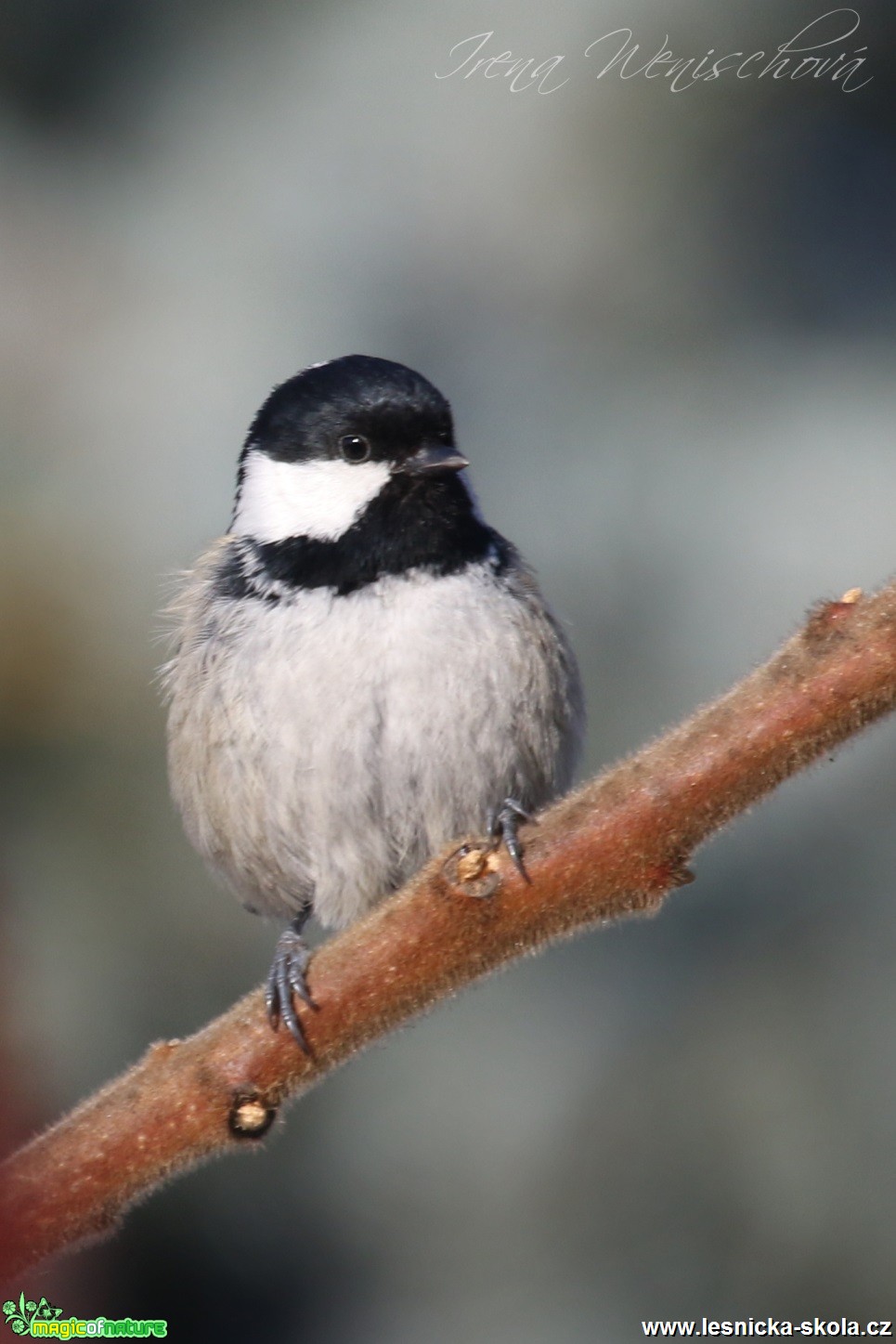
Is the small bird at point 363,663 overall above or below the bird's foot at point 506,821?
above

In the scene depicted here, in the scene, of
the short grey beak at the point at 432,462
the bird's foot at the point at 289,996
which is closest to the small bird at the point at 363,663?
the short grey beak at the point at 432,462

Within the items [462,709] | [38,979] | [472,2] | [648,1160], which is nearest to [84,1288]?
[462,709]

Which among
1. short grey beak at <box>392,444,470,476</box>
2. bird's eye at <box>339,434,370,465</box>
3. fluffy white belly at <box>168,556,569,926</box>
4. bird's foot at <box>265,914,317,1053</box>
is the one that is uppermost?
bird's eye at <box>339,434,370,465</box>

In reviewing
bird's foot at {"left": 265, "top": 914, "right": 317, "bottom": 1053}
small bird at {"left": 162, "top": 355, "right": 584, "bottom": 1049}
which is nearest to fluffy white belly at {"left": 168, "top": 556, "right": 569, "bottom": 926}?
small bird at {"left": 162, "top": 355, "right": 584, "bottom": 1049}

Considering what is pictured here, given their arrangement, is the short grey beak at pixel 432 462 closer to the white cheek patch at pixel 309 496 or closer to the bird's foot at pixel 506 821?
the white cheek patch at pixel 309 496

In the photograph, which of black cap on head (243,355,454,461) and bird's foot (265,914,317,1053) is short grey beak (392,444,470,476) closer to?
black cap on head (243,355,454,461)

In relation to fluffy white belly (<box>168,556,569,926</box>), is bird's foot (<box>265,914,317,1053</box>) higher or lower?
lower

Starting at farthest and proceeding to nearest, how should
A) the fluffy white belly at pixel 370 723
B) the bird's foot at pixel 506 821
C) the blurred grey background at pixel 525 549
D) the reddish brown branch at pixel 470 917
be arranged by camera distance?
the blurred grey background at pixel 525 549, the fluffy white belly at pixel 370 723, the bird's foot at pixel 506 821, the reddish brown branch at pixel 470 917
